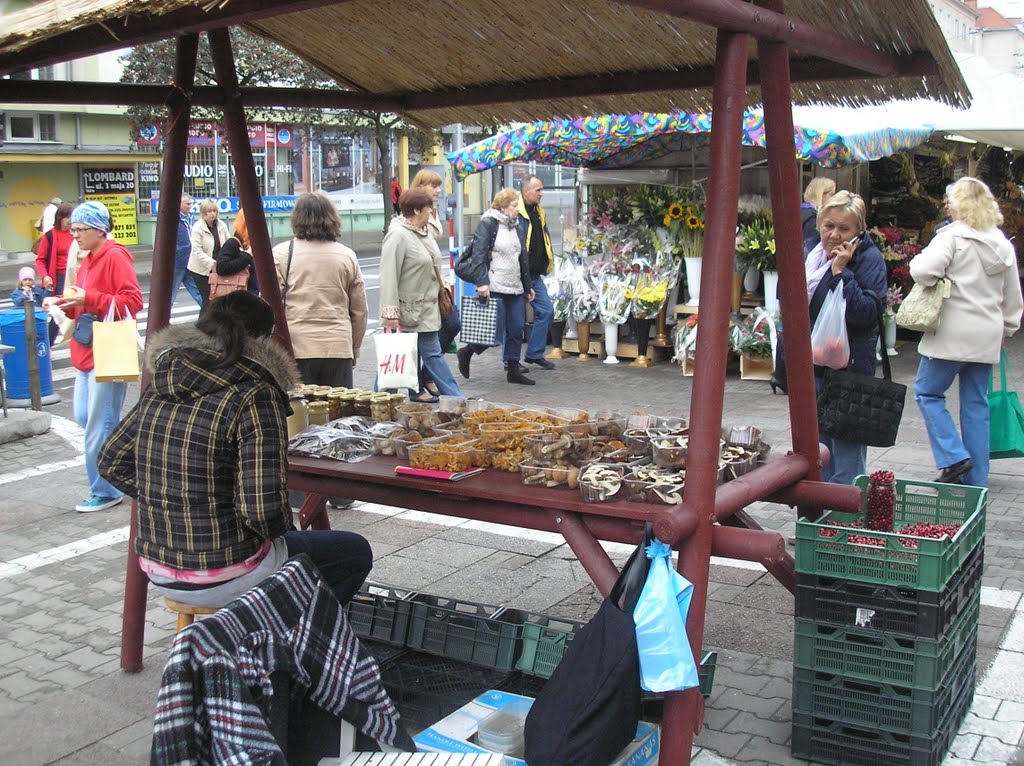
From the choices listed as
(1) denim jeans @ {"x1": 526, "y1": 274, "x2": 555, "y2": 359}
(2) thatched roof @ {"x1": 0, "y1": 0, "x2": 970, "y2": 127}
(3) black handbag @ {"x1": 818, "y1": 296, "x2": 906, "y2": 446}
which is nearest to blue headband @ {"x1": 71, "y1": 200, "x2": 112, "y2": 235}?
(2) thatched roof @ {"x1": 0, "y1": 0, "x2": 970, "y2": 127}

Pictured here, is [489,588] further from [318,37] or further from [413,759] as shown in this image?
[318,37]

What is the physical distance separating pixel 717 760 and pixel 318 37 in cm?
331

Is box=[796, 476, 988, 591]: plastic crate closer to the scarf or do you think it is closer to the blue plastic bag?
the blue plastic bag

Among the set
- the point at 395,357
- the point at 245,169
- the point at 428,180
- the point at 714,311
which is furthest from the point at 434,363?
the point at 714,311

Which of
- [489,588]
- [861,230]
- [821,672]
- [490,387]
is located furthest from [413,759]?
[490,387]

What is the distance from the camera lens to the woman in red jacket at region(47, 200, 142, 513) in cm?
656

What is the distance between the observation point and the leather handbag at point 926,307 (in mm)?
6312

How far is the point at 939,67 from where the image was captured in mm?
4137

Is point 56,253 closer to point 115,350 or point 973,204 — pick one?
point 115,350

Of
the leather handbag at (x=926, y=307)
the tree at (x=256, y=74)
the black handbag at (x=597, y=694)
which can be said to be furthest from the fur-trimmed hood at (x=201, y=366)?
the tree at (x=256, y=74)

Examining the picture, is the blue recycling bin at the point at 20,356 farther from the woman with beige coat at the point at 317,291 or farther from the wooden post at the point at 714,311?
the wooden post at the point at 714,311

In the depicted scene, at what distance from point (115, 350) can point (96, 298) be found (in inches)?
27.6

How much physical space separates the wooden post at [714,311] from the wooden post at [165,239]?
2.28 m

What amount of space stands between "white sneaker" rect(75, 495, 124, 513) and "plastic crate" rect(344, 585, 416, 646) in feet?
9.66
